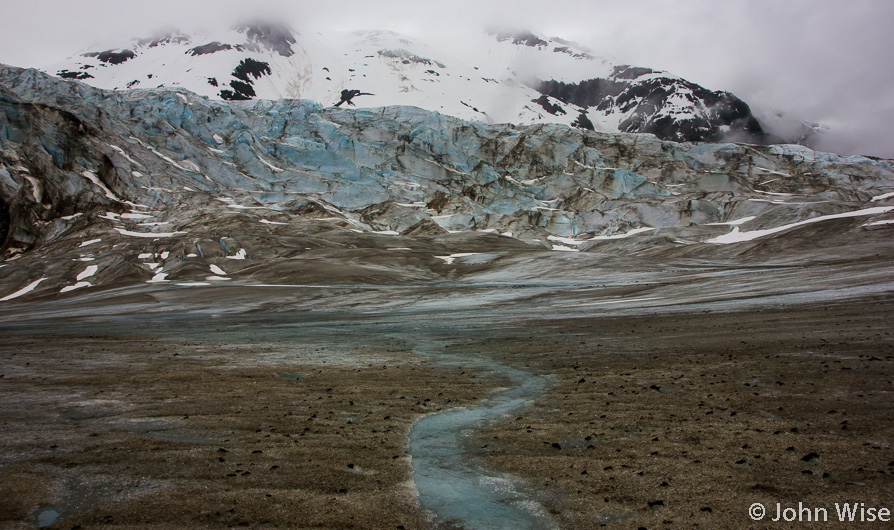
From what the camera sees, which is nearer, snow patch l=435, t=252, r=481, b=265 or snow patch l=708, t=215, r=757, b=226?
snow patch l=435, t=252, r=481, b=265

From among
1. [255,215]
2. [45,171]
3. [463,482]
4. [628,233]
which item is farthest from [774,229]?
[45,171]

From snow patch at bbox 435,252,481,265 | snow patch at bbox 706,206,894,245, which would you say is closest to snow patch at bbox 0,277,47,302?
snow patch at bbox 435,252,481,265

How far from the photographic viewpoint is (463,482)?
8.91 metres

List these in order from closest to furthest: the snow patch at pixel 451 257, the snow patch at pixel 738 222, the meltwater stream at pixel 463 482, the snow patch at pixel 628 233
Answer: the meltwater stream at pixel 463 482, the snow patch at pixel 451 257, the snow patch at pixel 738 222, the snow patch at pixel 628 233

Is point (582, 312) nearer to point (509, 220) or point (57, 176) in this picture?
point (509, 220)

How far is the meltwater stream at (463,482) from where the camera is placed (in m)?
7.60

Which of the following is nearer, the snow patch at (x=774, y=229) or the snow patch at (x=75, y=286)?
the snow patch at (x=75, y=286)

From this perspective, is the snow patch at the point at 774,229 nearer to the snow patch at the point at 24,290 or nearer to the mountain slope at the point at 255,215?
the mountain slope at the point at 255,215

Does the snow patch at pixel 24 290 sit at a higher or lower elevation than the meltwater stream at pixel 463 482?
lower

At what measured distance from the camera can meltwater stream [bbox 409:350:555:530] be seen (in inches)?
299

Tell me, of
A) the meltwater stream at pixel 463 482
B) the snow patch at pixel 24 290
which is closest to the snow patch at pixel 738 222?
the snow patch at pixel 24 290

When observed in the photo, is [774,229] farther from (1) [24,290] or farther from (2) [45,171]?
(2) [45,171]

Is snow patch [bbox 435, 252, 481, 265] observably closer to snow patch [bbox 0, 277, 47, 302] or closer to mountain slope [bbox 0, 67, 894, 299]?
mountain slope [bbox 0, 67, 894, 299]

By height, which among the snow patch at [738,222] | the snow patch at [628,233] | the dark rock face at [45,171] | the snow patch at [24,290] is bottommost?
the snow patch at [628,233]
